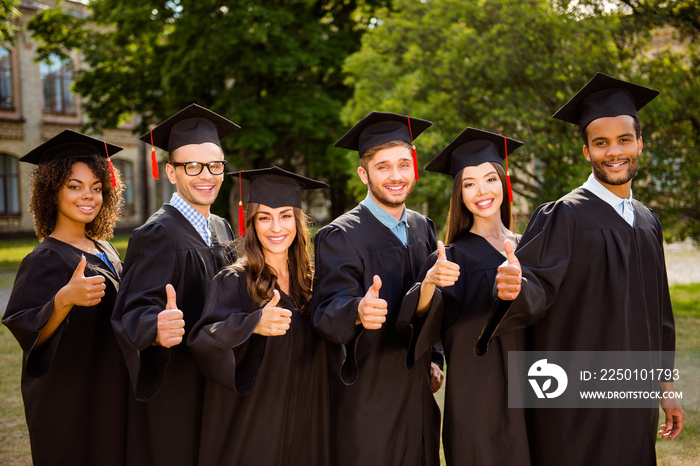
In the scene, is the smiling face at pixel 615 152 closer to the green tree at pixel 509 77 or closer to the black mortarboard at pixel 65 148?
the black mortarboard at pixel 65 148

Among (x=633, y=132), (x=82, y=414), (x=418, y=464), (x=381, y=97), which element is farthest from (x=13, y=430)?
(x=381, y=97)

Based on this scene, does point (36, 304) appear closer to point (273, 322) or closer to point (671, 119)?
point (273, 322)

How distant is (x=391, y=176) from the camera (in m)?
3.24

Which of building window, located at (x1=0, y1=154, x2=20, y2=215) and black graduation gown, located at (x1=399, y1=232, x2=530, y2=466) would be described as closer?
black graduation gown, located at (x1=399, y1=232, x2=530, y2=466)

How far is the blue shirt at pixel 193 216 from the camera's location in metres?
3.30

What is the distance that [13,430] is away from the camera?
17.9 ft

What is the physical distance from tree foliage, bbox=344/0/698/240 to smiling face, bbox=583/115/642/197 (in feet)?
19.5

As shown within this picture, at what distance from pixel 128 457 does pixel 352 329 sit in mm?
1415

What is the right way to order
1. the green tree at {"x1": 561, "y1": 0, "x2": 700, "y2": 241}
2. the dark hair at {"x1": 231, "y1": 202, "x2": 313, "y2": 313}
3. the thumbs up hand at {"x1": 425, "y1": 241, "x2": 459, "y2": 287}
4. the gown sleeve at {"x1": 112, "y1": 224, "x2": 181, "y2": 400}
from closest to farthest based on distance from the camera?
1. the thumbs up hand at {"x1": 425, "y1": 241, "x2": 459, "y2": 287}
2. the gown sleeve at {"x1": 112, "y1": 224, "x2": 181, "y2": 400}
3. the dark hair at {"x1": 231, "y1": 202, "x2": 313, "y2": 313}
4. the green tree at {"x1": 561, "y1": 0, "x2": 700, "y2": 241}

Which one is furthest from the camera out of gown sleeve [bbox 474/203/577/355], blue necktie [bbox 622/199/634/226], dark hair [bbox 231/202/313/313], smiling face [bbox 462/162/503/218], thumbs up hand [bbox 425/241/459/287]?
smiling face [bbox 462/162/503/218]

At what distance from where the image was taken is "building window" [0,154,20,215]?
26984mm

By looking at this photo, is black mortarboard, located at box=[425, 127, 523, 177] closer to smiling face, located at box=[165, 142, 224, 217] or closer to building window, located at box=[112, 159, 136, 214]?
smiling face, located at box=[165, 142, 224, 217]

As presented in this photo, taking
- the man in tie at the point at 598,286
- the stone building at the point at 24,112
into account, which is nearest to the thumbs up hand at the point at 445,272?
the man in tie at the point at 598,286

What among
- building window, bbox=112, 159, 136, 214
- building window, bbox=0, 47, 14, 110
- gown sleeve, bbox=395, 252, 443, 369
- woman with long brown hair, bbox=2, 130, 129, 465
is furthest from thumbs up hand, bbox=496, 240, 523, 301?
building window, bbox=112, 159, 136, 214
